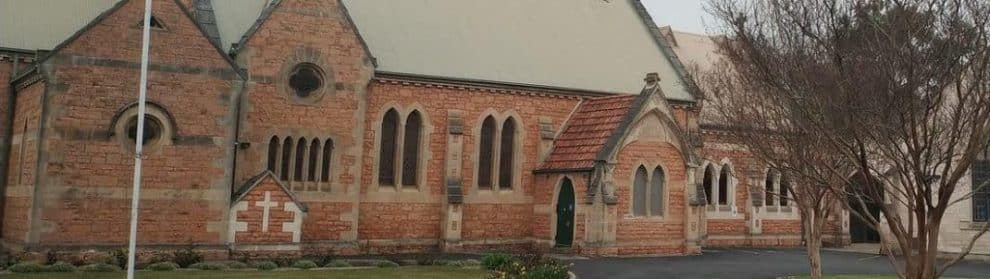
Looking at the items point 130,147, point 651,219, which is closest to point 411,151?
point 651,219

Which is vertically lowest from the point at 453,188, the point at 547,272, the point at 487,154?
the point at 547,272

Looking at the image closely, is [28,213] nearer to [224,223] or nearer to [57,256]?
[57,256]

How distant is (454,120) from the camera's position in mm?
30641

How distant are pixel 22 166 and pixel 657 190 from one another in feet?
61.4

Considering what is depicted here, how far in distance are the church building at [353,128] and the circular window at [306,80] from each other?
0.05 meters

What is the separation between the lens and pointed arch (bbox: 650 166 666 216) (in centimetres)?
3109

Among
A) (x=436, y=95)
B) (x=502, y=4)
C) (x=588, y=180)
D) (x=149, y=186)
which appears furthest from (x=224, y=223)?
(x=502, y=4)

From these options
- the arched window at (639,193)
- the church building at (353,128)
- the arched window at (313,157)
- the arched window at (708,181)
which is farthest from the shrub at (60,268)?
the arched window at (708,181)

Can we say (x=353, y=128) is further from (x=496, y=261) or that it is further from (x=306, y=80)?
(x=496, y=261)

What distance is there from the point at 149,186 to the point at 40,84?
3.54 m

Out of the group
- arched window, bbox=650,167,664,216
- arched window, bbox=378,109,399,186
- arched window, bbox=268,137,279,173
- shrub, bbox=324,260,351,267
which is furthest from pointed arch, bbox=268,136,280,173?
arched window, bbox=650,167,664,216

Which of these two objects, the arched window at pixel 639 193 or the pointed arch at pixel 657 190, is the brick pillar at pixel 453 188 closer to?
the arched window at pixel 639 193

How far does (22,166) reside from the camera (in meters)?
23.9

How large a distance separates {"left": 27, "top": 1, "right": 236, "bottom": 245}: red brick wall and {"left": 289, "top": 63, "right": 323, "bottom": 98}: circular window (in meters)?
3.23
